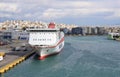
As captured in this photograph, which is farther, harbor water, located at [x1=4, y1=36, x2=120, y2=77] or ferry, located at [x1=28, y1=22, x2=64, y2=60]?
ferry, located at [x1=28, y1=22, x2=64, y2=60]

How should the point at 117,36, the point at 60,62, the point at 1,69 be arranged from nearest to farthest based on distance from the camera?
the point at 1,69 → the point at 60,62 → the point at 117,36

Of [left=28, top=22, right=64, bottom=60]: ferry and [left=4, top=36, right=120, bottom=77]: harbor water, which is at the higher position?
[left=28, top=22, right=64, bottom=60]: ferry

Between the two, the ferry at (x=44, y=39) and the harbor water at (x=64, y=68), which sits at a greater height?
the ferry at (x=44, y=39)

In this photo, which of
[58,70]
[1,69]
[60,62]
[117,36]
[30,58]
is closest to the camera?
[1,69]

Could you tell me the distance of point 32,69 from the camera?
44969mm

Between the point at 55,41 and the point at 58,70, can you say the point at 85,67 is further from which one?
the point at 55,41

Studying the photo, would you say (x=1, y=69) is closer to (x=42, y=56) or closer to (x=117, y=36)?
(x=42, y=56)

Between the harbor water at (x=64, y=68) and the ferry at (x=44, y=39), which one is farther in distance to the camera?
the ferry at (x=44, y=39)

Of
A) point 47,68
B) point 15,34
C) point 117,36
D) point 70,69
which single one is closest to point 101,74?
point 70,69

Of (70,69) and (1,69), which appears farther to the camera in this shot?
(70,69)

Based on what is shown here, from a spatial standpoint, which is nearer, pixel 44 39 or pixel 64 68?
pixel 64 68

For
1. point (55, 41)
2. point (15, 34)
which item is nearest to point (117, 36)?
point (15, 34)

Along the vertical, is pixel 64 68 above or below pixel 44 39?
below

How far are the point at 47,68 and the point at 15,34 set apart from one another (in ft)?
239
